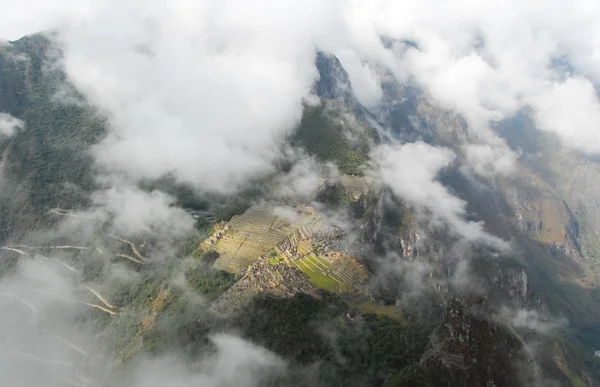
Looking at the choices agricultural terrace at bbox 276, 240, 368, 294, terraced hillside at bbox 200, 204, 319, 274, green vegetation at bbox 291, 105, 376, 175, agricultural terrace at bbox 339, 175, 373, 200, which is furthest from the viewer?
green vegetation at bbox 291, 105, 376, 175

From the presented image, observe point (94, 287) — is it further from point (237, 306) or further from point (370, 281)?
point (370, 281)

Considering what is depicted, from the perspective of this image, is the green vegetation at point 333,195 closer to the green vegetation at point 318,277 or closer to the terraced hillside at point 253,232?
the terraced hillside at point 253,232

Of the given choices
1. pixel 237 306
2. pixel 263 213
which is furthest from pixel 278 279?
pixel 263 213

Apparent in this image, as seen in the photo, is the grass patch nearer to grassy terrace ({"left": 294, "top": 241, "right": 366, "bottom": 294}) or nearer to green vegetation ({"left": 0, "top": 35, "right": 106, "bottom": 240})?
grassy terrace ({"left": 294, "top": 241, "right": 366, "bottom": 294})

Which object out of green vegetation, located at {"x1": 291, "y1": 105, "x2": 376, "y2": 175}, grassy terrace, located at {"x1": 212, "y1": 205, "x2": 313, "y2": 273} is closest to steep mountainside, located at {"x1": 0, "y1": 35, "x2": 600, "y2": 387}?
grassy terrace, located at {"x1": 212, "y1": 205, "x2": 313, "y2": 273}

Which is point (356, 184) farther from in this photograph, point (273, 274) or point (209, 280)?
point (209, 280)

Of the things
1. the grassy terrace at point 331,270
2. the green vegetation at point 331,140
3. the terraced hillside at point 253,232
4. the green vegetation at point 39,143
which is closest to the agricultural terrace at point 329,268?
the grassy terrace at point 331,270

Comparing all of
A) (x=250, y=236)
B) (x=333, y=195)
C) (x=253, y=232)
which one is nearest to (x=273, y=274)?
(x=250, y=236)

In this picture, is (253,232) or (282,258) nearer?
(282,258)

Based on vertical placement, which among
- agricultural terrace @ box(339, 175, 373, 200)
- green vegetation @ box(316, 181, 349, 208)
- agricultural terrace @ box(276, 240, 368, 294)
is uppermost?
agricultural terrace @ box(276, 240, 368, 294)
